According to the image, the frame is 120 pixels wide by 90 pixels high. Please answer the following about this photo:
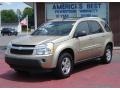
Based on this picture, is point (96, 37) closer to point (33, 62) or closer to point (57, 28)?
point (57, 28)

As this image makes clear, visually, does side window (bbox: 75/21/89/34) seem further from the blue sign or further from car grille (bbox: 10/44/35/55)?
the blue sign

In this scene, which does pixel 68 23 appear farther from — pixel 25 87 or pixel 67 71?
pixel 25 87

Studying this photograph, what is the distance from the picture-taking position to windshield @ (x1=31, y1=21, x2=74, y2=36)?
1136 centimetres

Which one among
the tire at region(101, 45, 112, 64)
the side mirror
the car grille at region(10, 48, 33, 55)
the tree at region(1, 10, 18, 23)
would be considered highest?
the side mirror

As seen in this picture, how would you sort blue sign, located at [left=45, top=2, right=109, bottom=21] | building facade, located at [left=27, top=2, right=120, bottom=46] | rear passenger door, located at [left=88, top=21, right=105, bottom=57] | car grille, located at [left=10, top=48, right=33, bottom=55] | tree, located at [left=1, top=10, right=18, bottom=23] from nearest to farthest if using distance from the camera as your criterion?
car grille, located at [left=10, top=48, right=33, bottom=55]
rear passenger door, located at [left=88, top=21, right=105, bottom=57]
building facade, located at [left=27, top=2, right=120, bottom=46]
blue sign, located at [left=45, top=2, right=109, bottom=21]
tree, located at [left=1, top=10, right=18, bottom=23]

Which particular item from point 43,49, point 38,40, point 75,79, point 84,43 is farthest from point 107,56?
point 43,49

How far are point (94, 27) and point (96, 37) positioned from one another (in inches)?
16.4

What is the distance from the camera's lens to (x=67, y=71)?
35.4 ft

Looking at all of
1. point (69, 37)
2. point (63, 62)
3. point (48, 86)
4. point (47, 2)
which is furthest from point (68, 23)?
point (47, 2)

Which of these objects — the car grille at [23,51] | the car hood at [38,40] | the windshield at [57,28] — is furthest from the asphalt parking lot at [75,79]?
the windshield at [57,28]

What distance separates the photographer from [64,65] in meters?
10.7

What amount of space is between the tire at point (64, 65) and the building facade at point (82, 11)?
9501 millimetres

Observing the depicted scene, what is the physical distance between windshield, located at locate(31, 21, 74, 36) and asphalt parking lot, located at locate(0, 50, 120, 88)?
1.29 metres

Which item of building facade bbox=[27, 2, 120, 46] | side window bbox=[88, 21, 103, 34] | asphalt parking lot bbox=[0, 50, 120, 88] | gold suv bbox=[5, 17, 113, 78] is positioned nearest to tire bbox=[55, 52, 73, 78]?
gold suv bbox=[5, 17, 113, 78]
